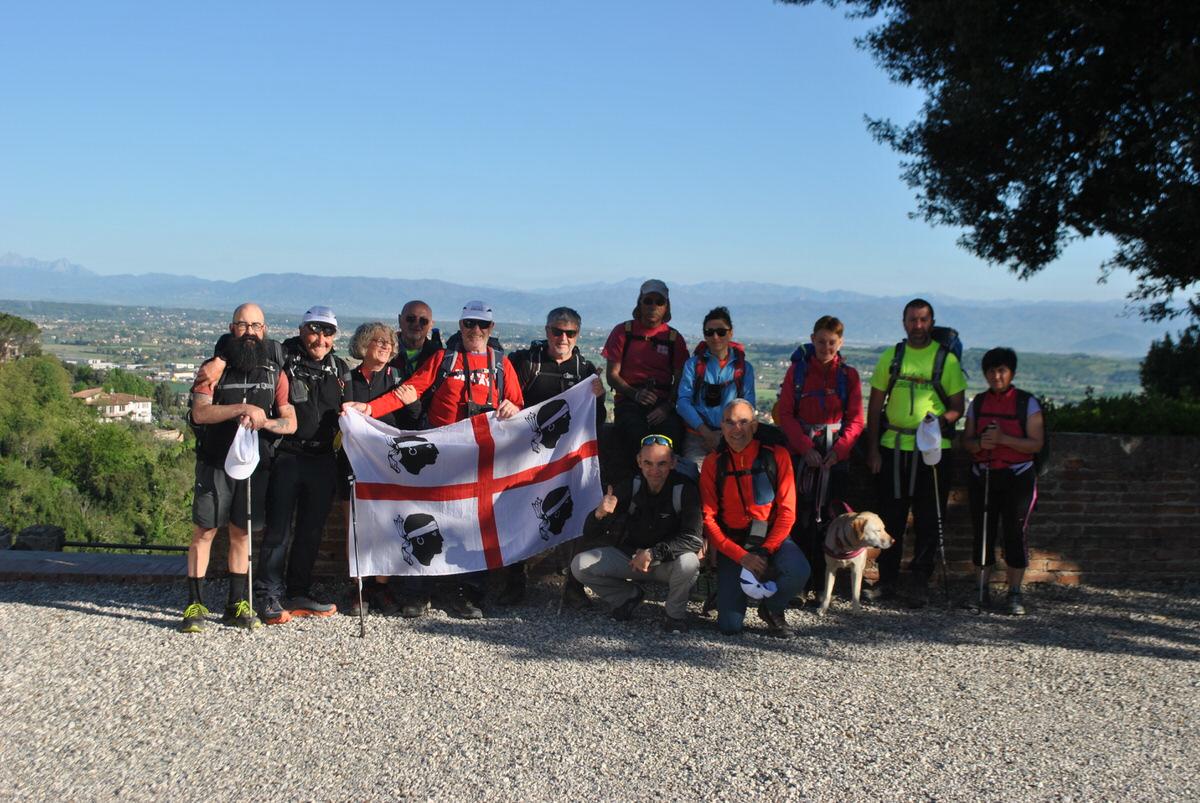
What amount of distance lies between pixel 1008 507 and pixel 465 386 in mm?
4171

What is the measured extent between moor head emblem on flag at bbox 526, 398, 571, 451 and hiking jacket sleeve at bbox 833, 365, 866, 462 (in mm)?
2008

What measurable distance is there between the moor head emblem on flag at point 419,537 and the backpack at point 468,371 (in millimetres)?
866

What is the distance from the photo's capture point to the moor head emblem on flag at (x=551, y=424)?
7.95m

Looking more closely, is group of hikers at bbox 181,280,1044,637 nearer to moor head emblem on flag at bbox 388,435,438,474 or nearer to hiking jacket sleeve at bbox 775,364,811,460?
hiking jacket sleeve at bbox 775,364,811,460

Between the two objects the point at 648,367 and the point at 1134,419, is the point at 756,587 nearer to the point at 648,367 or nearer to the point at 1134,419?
the point at 648,367

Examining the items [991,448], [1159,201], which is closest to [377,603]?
[991,448]

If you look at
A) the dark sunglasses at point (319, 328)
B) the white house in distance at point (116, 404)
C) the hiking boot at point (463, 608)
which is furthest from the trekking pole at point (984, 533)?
the white house in distance at point (116, 404)

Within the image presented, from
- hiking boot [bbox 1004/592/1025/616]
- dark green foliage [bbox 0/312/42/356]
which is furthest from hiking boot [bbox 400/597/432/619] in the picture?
dark green foliage [bbox 0/312/42/356]

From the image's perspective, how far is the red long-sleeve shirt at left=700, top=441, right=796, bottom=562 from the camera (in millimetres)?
7270

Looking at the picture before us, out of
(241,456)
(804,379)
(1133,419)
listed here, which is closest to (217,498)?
(241,456)

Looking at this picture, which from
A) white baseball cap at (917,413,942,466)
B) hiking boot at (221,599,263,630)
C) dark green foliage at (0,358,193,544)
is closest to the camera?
hiking boot at (221,599,263,630)

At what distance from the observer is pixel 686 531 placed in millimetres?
7434

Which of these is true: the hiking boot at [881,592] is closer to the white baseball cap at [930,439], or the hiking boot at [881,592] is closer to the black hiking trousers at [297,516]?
the white baseball cap at [930,439]

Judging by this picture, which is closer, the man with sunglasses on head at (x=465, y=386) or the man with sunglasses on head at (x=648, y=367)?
the man with sunglasses on head at (x=465, y=386)
